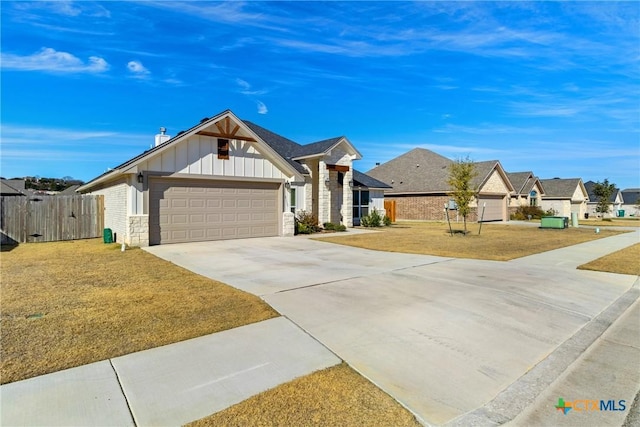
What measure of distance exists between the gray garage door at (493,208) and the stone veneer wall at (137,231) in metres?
29.4

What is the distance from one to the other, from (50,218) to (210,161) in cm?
763

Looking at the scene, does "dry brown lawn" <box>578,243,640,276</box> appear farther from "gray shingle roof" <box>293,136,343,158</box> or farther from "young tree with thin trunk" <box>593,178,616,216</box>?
"young tree with thin trunk" <box>593,178,616,216</box>

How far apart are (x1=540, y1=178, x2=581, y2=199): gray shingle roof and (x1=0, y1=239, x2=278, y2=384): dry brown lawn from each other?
52.0 meters

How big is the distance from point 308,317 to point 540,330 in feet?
10.7

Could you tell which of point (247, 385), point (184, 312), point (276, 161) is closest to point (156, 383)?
point (247, 385)

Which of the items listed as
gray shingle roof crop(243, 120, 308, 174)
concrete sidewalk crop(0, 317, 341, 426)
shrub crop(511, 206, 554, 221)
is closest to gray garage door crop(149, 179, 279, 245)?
gray shingle roof crop(243, 120, 308, 174)

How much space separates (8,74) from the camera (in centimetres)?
1244

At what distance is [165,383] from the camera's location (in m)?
3.10

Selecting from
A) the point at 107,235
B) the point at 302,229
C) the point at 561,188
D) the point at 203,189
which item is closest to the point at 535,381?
the point at 203,189

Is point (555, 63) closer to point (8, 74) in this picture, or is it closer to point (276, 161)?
point (276, 161)

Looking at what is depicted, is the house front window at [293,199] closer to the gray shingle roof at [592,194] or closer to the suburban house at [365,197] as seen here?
the suburban house at [365,197]

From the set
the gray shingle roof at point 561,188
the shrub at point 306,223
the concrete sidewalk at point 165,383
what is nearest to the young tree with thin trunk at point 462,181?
the shrub at point 306,223

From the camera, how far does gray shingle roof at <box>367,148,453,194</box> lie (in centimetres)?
3238

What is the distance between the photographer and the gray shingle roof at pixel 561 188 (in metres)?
45.4
